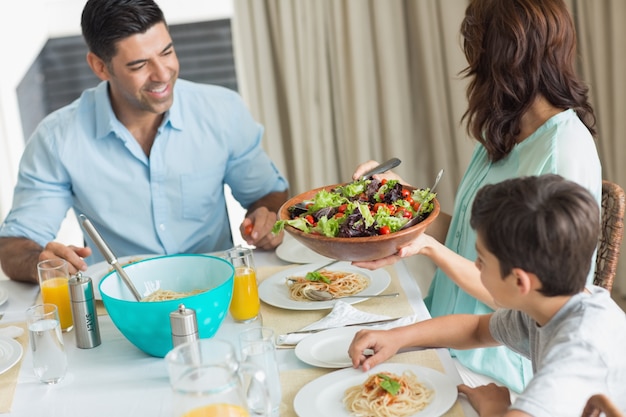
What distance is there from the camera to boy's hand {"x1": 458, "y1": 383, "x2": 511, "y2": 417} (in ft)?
4.35

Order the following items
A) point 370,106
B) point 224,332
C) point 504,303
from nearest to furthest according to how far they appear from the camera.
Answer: point 504,303 → point 224,332 → point 370,106

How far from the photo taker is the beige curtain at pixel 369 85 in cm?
347

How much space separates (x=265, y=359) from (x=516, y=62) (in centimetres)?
101

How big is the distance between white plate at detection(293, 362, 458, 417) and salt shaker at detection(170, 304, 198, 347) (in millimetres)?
267

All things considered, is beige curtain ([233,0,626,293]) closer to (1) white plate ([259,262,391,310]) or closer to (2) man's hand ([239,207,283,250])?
(2) man's hand ([239,207,283,250])

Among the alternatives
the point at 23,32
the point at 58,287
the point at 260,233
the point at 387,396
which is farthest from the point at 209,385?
the point at 23,32

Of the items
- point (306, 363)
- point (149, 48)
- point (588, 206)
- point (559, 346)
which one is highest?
point (149, 48)

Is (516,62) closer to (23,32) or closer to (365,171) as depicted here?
(365,171)

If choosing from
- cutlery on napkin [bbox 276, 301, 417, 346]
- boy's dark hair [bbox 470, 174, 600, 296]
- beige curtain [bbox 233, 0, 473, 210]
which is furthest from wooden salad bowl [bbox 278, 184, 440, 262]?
beige curtain [bbox 233, 0, 473, 210]

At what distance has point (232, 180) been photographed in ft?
9.21

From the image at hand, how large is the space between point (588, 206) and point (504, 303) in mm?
241

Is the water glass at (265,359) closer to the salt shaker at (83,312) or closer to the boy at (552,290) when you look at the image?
the boy at (552,290)

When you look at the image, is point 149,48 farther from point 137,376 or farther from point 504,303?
point 504,303

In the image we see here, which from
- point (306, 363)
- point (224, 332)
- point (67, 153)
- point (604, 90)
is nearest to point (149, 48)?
point (67, 153)
